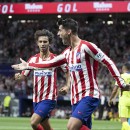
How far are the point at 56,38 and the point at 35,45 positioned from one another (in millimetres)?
1490

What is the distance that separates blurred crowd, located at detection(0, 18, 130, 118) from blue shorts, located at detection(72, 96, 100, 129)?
2319cm

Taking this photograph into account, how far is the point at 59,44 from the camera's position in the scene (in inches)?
1505

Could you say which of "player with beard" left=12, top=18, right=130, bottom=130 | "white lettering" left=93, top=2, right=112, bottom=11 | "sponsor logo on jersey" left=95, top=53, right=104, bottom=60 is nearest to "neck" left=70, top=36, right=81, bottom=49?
"player with beard" left=12, top=18, right=130, bottom=130

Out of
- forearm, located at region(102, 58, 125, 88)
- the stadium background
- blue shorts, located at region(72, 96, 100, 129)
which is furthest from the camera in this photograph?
the stadium background

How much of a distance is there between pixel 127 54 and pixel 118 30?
460 centimetres

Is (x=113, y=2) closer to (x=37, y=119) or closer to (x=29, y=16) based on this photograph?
(x=29, y=16)

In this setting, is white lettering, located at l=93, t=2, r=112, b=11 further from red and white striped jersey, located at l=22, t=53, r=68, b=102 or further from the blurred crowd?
red and white striped jersey, located at l=22, t=53, r=68, b=102

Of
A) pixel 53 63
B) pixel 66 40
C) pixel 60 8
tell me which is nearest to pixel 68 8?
pixel 60 8

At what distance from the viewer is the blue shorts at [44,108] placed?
1163 cm

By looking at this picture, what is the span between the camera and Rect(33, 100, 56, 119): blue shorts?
1163cm

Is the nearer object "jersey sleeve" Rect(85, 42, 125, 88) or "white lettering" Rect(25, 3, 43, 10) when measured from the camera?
"jersey sleeve" Rect(85, 42, 125, 88)

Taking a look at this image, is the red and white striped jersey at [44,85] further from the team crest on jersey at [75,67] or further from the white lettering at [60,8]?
the white lettering at [60,8]

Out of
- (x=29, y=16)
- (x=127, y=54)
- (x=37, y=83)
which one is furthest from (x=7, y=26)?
(x=37, y=83)

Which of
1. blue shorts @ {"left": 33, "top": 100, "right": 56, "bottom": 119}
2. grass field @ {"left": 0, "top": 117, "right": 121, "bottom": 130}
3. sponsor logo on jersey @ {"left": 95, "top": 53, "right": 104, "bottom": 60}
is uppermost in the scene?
sponsor logo on jersey @ {"left": 95, "top": 53, "right": 104, "bottom": 60}
